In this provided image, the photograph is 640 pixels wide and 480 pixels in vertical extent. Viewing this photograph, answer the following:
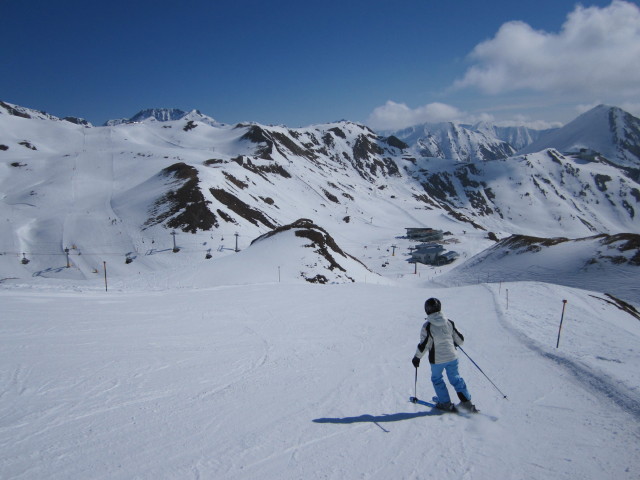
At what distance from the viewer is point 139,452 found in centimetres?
597

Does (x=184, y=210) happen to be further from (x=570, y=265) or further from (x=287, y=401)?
(x=570, y=265)

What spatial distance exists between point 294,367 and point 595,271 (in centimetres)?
4566

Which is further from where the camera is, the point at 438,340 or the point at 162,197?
the point at 162,197

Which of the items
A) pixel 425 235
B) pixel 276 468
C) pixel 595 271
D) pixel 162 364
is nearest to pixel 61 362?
pixel 162 364

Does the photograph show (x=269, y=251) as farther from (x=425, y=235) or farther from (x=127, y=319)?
(x=425, y=235)

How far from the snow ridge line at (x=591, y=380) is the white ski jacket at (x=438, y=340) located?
11.8ft

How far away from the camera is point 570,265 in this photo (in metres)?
43.7

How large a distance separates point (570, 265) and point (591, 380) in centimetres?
4272

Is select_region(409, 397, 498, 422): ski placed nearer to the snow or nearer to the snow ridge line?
the snow

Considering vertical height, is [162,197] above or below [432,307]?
above

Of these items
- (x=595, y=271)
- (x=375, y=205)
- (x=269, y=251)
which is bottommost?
(x=595, y=271)

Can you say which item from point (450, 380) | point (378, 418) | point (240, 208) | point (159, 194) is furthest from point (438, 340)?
point (159, 194)

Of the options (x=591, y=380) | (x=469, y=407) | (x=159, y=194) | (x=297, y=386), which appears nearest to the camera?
(x=469, y=407)

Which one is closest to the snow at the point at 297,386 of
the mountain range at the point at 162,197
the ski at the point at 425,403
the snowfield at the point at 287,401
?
the snowfield at the point at 287,401
